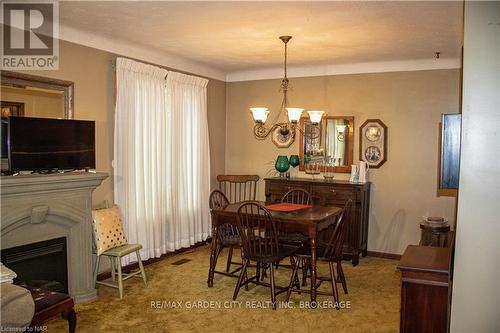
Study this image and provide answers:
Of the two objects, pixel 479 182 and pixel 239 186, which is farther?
pixel 239 186

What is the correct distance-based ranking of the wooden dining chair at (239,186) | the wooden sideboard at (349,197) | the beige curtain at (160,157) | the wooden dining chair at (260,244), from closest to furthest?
the wooden dining chair at (260,244), the beige curtain at (160,157), the wooden sideboard at (349,197), the wooden dining chair at (239,186)

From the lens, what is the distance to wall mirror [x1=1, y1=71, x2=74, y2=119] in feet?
11.7

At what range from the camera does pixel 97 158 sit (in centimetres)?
443

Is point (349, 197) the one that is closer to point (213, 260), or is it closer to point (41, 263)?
point (213, 260)

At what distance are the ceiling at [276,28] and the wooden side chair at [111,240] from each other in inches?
71.2

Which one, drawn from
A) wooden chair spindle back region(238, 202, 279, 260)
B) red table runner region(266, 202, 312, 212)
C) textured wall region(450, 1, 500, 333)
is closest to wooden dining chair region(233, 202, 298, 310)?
wooden chair spindle back region(238, 202, 279, 260)

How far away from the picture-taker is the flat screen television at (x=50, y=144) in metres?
3.49

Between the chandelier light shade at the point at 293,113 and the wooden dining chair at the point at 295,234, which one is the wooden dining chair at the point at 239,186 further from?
the chandelier light shade at the point at 293,113

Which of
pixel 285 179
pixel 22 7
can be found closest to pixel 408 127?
pixel 285 179

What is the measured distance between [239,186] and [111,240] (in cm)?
272
